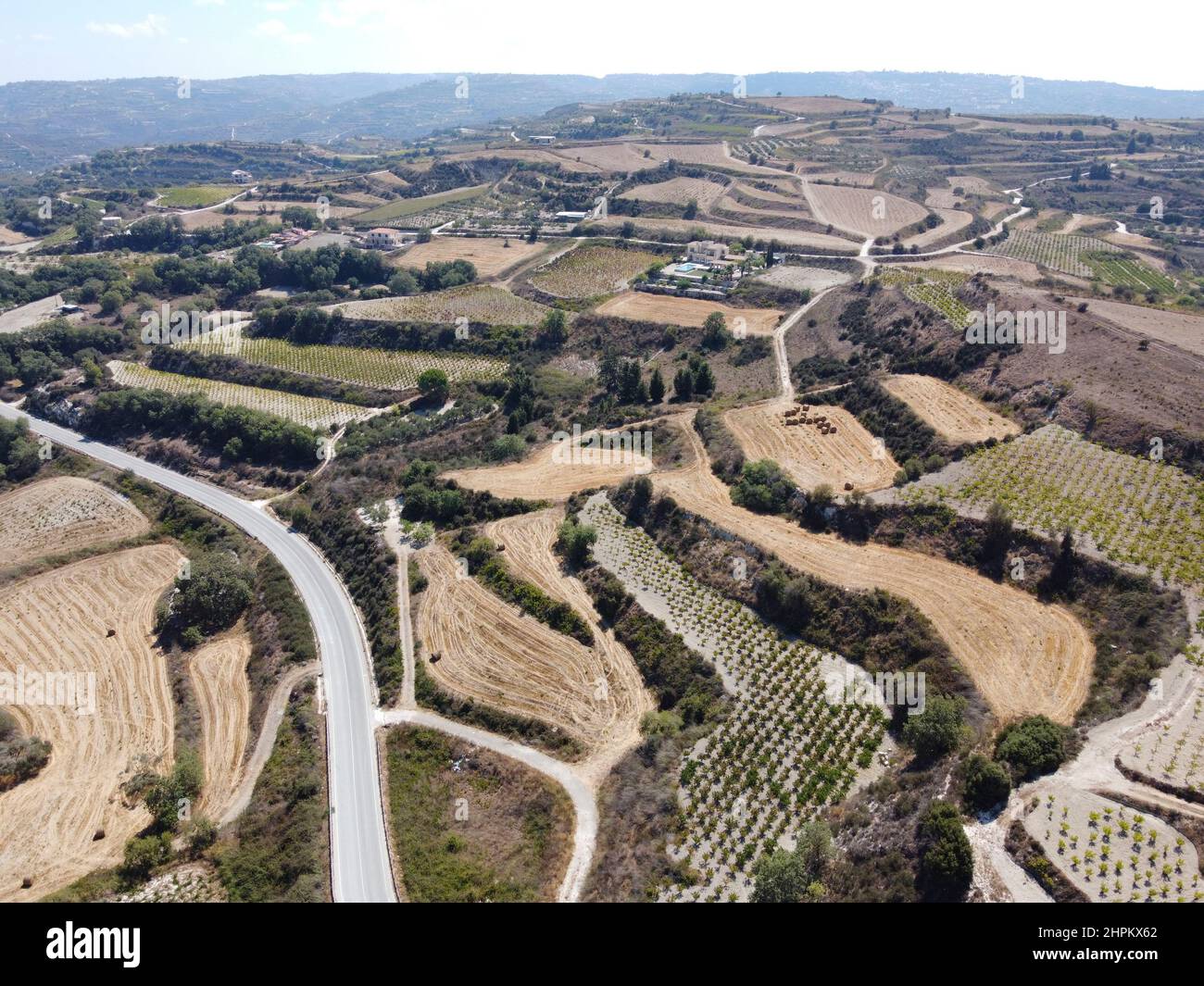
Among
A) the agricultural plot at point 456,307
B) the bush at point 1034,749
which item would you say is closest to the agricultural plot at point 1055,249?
the agricultural plot at point 456,307

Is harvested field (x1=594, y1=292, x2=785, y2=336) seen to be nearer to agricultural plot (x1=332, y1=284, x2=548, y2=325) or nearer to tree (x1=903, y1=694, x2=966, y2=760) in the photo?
agricultural plot (x1=332, y1=284, x2=548, y2=325)

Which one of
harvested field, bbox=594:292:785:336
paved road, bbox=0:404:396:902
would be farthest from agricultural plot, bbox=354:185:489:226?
paved road, bbox=0:404:396:902

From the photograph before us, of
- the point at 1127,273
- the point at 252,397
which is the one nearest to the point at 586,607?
the point at 252,397

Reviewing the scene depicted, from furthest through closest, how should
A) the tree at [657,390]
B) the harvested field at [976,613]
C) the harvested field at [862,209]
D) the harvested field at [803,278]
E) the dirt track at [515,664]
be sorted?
the harvested field at [862,209] < the harvested field at [803,278] < the tree at [657,390] < the dirt track at [515,664] < the harvested field at [976,613]

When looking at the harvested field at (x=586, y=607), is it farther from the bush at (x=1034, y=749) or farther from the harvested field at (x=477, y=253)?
the harvested field at (x=477, y=253)

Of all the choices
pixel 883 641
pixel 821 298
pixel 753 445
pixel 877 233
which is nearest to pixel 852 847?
pixel 883 641
